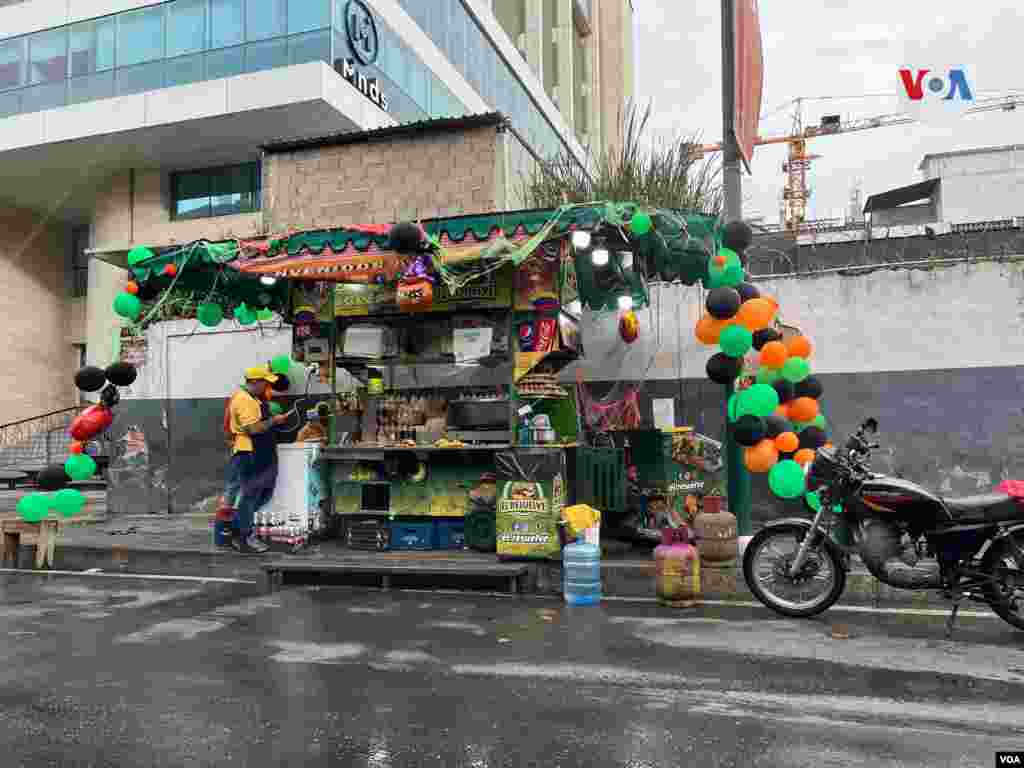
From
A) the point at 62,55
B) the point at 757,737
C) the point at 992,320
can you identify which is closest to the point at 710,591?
the point at 757,737

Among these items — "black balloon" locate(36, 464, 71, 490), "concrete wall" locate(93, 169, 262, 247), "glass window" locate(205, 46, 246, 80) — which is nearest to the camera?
"black balloon" locate(36, 464, 71, 490)

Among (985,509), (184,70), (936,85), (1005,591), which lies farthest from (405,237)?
(936,85)

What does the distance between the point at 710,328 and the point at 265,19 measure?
19809 millimetres

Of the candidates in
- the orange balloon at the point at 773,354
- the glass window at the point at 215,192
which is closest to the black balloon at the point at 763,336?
the orange balloon at the point at 773,354

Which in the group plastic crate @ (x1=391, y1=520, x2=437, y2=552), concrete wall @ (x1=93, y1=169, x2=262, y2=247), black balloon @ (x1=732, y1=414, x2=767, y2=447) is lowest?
plastic crate @ (x1=391, y1=520, x2=437, y2=552)

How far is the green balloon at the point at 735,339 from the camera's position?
8211 mm

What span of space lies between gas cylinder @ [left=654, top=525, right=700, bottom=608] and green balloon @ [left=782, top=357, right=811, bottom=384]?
2731mm

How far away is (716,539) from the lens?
763 cm

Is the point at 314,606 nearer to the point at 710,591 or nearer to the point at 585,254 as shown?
the point at 710,591

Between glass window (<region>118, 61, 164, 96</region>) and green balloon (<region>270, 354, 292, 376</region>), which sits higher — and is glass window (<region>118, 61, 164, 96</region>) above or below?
above

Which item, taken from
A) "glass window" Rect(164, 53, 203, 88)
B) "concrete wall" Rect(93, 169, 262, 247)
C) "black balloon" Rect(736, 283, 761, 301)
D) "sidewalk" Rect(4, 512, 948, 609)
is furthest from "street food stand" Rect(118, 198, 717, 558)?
"concrete wall" Rect(93, 169, 262, 247)

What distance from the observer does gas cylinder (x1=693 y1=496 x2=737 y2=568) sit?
7.63 meters

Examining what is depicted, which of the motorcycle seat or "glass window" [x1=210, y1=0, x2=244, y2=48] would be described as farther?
"glass window" [x1=210, y1=0, x2=244, y2=48]

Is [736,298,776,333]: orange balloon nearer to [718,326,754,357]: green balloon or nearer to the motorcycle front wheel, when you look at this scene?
[718,326,754,357]: green balloon
